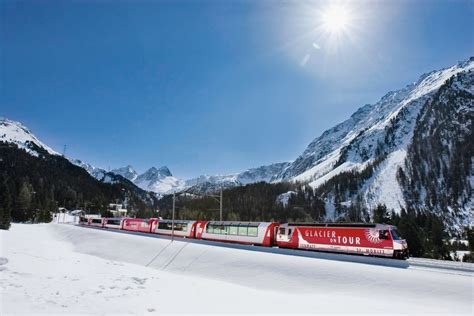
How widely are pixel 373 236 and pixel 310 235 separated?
7.58 metres

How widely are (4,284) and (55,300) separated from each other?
11.7 ft

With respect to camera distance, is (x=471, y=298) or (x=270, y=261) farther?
(x=270, y=261)

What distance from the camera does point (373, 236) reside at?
30.8 metres

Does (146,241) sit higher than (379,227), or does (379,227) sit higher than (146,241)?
(379,227)

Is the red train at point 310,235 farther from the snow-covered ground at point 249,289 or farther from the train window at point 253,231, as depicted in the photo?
the snow-covered ground at point 249,289

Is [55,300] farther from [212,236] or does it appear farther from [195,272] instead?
[212,236]

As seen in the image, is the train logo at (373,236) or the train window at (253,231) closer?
the train logo at (373,236)

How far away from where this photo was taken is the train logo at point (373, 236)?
99.8ft

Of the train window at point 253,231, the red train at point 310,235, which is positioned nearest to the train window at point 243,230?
the red train at point 310,235

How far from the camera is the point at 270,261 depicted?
1248 inches

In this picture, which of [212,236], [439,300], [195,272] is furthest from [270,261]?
[212,236]

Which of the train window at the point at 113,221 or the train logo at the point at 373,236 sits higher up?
the train logo at the point at 373,236

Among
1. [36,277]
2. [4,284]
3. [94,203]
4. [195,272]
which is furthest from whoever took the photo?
[94,203]

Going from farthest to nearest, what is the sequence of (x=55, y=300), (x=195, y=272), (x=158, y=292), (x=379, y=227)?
(x=195, y=272), (x=379, y=227), (x=158, y=292), (x=55, y=300)
